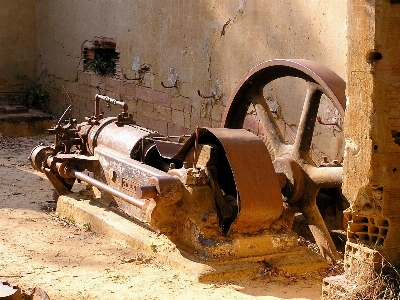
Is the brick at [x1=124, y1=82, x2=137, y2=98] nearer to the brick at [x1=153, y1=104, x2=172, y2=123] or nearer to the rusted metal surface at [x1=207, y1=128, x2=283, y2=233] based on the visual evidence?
the brick at [x1=153, y1=104, x2=172, y2=123]

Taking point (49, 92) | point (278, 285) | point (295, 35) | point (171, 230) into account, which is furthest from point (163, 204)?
point (49, 92)

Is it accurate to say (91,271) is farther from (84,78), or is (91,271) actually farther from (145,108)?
(84,78)

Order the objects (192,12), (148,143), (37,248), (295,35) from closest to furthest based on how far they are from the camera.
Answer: (37,248) < (148,143) < (295,35) < (192,12)

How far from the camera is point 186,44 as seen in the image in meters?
9.83

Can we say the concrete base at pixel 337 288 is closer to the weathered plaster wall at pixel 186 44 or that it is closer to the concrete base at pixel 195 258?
the concrete base at pixel 195 258

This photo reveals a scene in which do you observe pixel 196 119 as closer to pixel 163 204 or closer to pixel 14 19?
pixel 163 204

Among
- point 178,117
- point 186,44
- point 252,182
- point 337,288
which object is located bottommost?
point 337,288

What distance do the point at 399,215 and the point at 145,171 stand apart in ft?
7.21

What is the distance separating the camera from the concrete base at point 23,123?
11977mm

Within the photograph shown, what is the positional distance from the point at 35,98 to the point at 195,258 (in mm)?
8943

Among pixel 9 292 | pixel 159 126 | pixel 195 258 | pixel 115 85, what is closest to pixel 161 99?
pixel 159 126

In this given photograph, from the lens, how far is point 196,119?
968 cm

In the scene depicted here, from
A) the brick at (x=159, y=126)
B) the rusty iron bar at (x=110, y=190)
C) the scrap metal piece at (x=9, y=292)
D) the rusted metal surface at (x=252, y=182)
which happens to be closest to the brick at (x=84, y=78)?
the brick at (x=159, y=126)

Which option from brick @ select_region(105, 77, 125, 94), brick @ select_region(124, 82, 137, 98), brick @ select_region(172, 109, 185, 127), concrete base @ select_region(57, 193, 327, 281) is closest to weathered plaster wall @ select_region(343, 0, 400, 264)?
concrete base @ select_region(57, 193, 327, 281)
